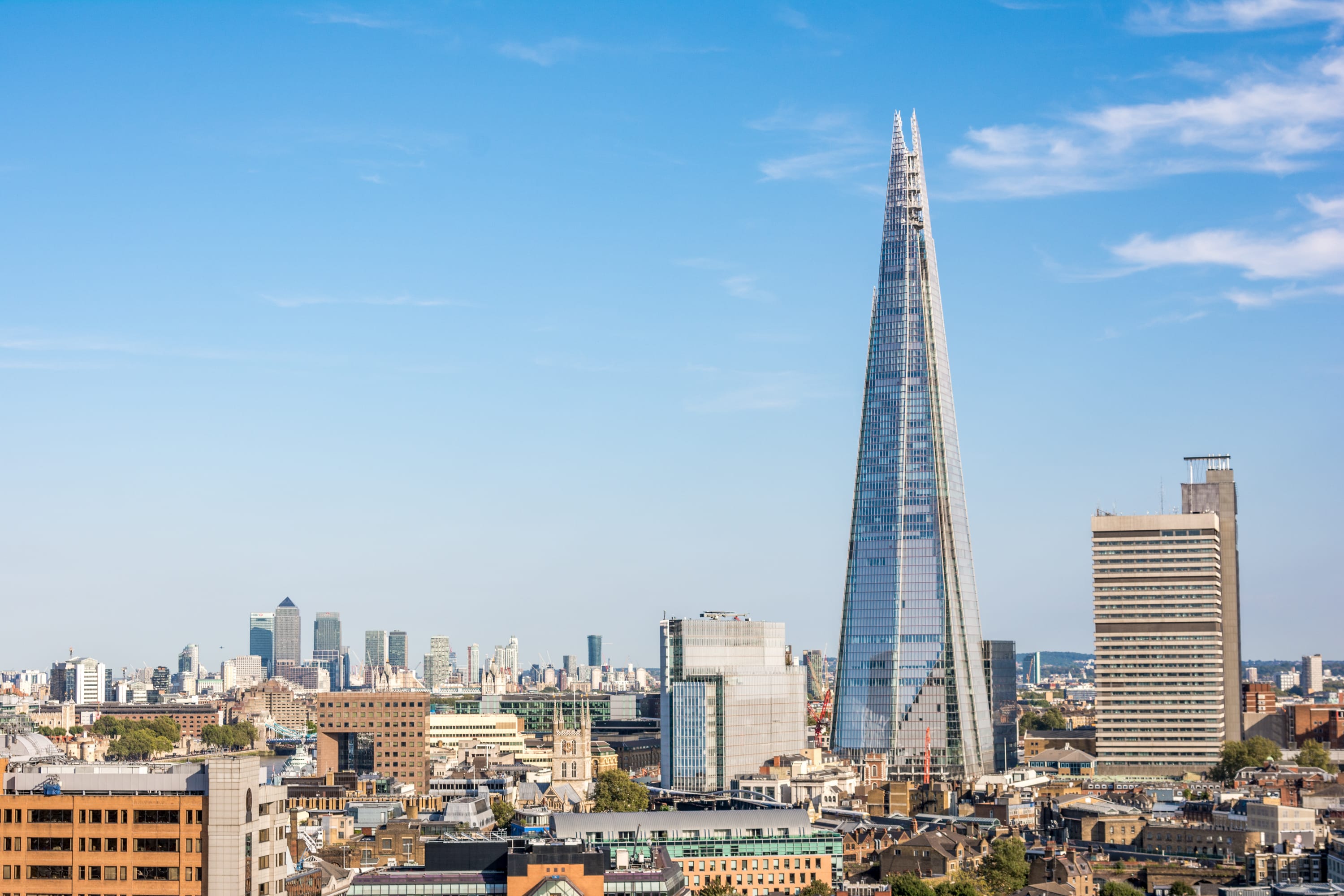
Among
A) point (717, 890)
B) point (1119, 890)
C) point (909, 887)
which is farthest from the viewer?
point (1119, 890)

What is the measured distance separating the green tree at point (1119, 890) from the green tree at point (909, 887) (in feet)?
49.7

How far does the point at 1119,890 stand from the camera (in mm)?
160875

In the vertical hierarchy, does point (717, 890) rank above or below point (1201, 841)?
above

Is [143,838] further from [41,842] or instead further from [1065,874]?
[1065,874]

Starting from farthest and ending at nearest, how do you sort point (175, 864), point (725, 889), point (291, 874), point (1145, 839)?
point (1145, 839) < point (725, 889) < point (291, 874) < point (175, 864)

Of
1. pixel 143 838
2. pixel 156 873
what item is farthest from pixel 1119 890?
pixel 143 838

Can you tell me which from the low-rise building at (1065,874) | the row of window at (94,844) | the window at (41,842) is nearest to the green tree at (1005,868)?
the low-rise building at (1065,874)

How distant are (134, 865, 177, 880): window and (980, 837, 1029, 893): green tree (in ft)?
311

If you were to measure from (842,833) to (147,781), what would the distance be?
10517 centimetres

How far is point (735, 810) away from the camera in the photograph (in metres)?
168

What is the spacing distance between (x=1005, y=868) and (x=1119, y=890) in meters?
16.4

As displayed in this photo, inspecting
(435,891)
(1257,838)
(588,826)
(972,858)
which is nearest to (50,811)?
(435,891)

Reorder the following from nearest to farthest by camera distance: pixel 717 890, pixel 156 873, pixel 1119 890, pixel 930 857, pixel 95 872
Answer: pixel 156 873, pixel 95 872, pixel 717 890, pixel 1119 890, pixel 930 857

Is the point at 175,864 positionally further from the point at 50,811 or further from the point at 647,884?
the point at 647,884
